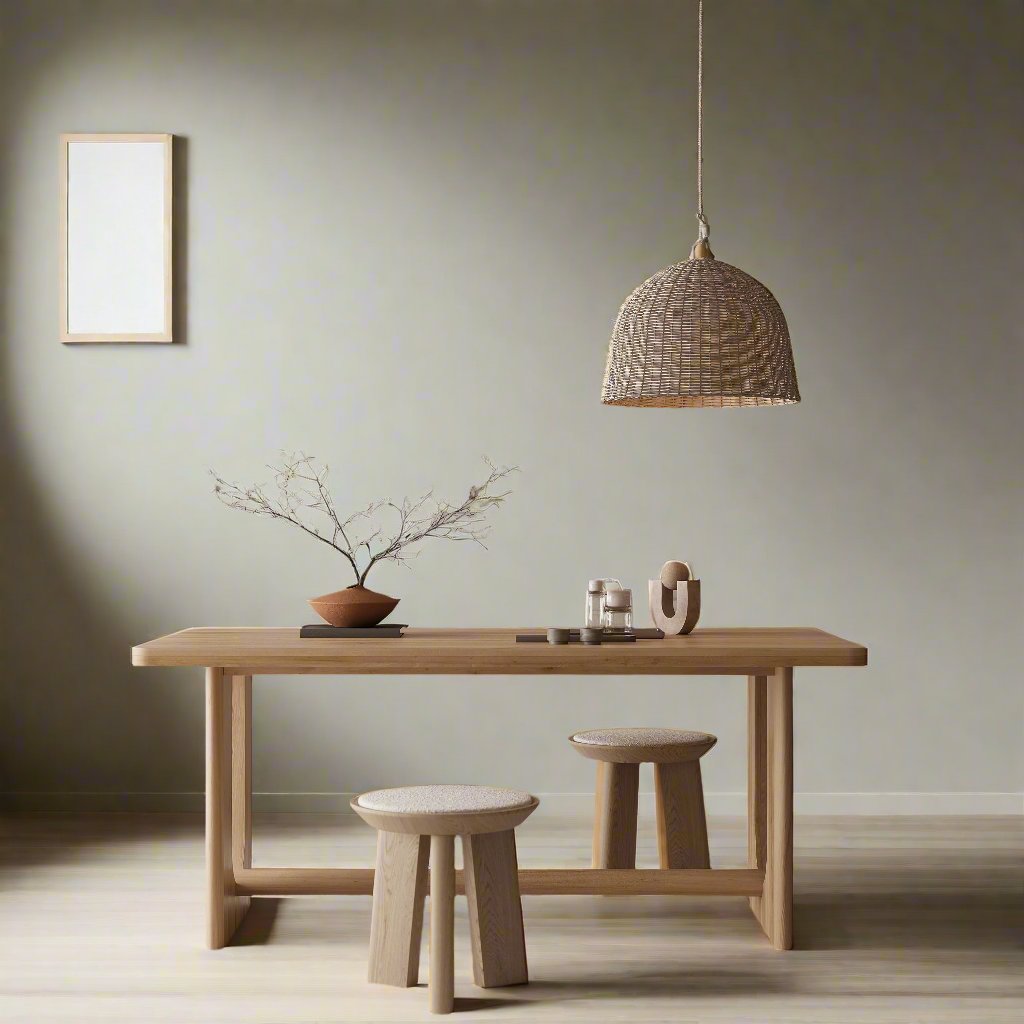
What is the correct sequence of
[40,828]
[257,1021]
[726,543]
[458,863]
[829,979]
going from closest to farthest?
1. [257,1021]
2. [829,979]
3. [458,863]
4. [40,828]
5. [726,543]

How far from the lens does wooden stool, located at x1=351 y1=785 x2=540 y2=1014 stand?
7.91ft

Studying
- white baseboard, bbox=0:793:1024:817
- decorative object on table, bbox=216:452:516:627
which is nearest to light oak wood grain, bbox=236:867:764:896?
white baseboard, bbox=0:793:1024:817

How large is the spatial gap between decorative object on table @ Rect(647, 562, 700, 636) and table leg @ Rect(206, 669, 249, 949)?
1.08 m

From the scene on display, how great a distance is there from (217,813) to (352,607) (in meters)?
0.58

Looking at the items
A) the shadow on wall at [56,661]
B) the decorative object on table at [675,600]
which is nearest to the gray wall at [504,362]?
the shadow on wall at [56,661]

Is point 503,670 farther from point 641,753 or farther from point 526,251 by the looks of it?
point 526,251

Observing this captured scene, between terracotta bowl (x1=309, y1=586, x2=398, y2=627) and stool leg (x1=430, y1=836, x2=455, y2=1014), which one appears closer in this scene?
stool leg (x1=430, y1=836, x2=455, y2=1014)

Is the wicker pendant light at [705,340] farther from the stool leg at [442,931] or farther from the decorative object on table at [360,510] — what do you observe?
the decorative object on table at [360,510]

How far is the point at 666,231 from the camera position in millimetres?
4258

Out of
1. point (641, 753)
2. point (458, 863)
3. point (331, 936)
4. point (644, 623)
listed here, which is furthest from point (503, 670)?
point (644, 623)

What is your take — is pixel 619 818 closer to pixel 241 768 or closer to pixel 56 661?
pixel 241 768

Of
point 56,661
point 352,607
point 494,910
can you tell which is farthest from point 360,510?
point 494,910

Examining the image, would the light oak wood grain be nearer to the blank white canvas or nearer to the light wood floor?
the light wood floor

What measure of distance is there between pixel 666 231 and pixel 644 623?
137cm
